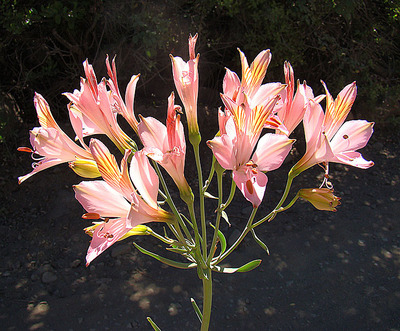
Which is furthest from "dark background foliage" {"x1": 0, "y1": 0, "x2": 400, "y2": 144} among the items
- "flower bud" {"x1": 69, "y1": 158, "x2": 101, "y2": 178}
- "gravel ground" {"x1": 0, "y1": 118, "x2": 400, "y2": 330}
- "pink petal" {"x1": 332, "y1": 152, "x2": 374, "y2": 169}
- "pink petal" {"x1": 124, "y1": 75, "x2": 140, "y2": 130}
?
"pink petal" {"x1": 332, "y1": 152, "x2": 374, "y2": 169}

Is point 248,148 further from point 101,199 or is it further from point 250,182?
point 101,199

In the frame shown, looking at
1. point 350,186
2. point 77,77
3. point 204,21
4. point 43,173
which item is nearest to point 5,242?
point 43,173

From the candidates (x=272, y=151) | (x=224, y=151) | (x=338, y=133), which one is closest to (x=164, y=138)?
(x=224, y=151)

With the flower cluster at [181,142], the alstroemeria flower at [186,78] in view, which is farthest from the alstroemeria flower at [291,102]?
the alstroemeria flower at [186,78]

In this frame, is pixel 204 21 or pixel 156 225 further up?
pixel 204 21

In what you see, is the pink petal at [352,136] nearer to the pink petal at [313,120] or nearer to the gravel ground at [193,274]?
the pink petal at [313,120]

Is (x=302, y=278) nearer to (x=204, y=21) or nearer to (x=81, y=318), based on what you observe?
(x=81, y=318)

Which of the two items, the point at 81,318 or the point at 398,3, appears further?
the point at 398,3

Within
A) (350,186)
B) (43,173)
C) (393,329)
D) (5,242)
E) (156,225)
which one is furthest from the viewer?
(350,186)

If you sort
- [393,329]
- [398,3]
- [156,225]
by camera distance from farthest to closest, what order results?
[398,3] < [156,225] < [393,329]
